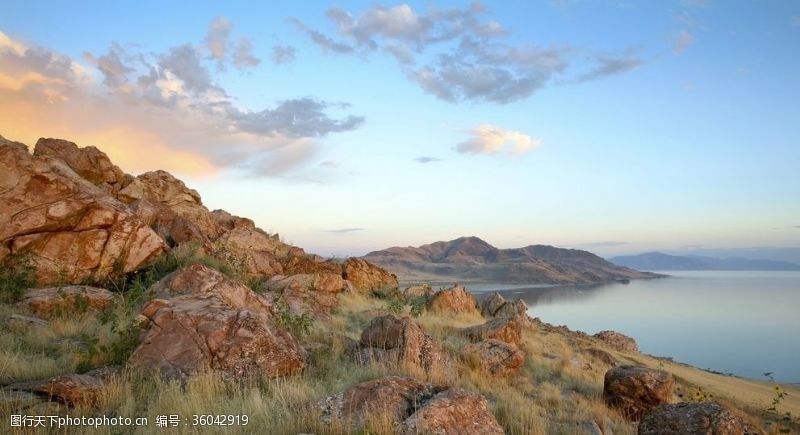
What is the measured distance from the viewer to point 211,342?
24.6ft

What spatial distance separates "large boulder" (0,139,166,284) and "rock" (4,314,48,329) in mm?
3092

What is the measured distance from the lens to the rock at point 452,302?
2153cm

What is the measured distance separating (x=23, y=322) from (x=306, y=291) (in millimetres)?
8724

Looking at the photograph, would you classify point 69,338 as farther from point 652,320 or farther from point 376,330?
point 652,320

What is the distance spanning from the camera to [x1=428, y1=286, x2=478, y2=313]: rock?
2153 cm

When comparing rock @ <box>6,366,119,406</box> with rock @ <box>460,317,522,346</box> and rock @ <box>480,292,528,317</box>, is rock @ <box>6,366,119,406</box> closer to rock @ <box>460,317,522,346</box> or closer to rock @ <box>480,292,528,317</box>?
rock @ <box>460,317,522,346</box>

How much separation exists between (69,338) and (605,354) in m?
17.7

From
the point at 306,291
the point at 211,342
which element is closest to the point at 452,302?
the point at 306,291


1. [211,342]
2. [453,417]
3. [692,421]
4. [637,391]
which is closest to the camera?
[453,417]

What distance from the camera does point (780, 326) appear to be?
4672cm

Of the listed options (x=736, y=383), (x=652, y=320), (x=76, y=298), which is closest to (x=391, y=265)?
(x=652, y=320)

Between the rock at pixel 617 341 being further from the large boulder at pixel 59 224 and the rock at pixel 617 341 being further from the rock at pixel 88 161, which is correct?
the rock at pixel 88 161

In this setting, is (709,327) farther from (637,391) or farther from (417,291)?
(637,391)

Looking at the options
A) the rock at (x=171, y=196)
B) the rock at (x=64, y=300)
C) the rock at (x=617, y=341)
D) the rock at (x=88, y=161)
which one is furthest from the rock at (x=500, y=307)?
the rock at (x=88, y=161)
